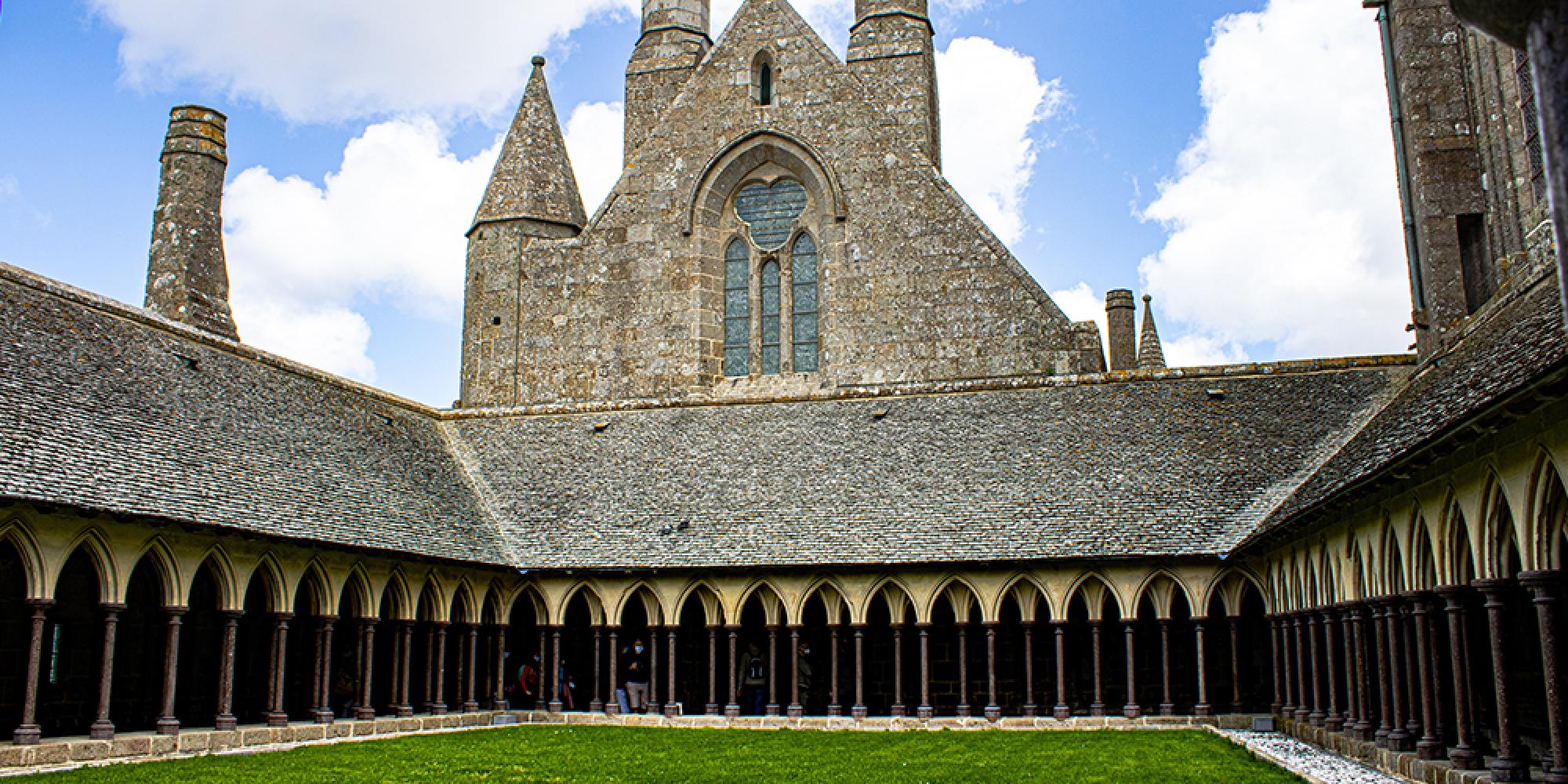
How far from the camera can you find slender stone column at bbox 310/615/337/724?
61.6 feet

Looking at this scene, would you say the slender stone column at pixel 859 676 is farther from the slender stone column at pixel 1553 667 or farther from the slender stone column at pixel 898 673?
the slender stone column at pixel 1553 667

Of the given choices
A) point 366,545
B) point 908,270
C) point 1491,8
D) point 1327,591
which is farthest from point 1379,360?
point 1491,8

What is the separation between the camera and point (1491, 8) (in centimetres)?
275

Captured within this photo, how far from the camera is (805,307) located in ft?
100

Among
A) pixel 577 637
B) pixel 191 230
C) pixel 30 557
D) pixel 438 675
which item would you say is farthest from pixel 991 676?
pixel 191 230

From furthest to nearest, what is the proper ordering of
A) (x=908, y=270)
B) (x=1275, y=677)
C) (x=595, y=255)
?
(x=595, y=255) → (x=908, y=270) → (x=1275, y=677)

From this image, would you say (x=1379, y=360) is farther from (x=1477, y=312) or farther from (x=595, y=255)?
(x=595, y=255)

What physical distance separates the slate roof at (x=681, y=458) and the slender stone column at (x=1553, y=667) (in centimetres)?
980

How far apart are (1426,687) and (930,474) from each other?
11.0m

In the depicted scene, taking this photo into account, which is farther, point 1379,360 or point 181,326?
point 1379,360

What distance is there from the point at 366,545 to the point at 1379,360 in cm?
1633

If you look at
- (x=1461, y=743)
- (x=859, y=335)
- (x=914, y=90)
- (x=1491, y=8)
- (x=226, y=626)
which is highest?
(x=914, y=90)

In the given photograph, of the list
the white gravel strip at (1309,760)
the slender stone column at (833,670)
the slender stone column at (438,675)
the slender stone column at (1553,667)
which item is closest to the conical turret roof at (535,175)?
the slender stone column at (438,675)

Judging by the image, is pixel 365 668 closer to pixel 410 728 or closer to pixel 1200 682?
pixel 410 728
